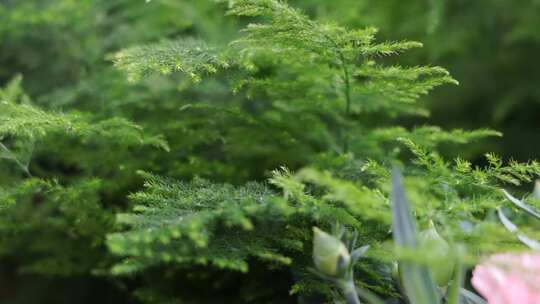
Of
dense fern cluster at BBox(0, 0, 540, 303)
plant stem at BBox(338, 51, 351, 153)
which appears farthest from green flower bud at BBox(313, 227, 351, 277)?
plant stem at BBox(338, 51, 351, 153)

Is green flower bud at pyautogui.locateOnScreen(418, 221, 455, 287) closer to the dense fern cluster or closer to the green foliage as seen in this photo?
the dense fern cluster

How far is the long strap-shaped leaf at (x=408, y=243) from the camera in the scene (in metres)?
0.34

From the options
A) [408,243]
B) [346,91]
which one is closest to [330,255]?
[408,243]

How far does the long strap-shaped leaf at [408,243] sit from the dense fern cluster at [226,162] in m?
0.01

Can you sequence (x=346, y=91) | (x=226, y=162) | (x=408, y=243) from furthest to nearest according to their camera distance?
1. (x=226, y=162)
2. (x=346, y=91)
3. (x=408, y=243)

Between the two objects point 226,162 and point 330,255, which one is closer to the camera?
point 330,255

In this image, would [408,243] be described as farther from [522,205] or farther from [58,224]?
[58,224]

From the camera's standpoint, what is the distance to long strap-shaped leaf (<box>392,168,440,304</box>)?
0.34 meters

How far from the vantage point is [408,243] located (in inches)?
13.4

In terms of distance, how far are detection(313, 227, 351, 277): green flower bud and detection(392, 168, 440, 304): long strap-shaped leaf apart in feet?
0.11

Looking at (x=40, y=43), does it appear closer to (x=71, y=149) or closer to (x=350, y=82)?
(x=71, y=149)

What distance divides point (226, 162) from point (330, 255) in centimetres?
29

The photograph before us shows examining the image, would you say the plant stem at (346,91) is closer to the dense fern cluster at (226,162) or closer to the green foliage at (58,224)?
the dense fern cluster at (226,162)

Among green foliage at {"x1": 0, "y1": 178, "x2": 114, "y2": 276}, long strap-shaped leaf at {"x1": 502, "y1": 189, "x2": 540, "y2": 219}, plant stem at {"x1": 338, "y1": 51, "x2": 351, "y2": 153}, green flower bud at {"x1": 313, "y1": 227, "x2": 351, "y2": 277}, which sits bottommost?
green foliage at {"x1": 0, "y1": 178, "x2": 114, "y2": 276}
